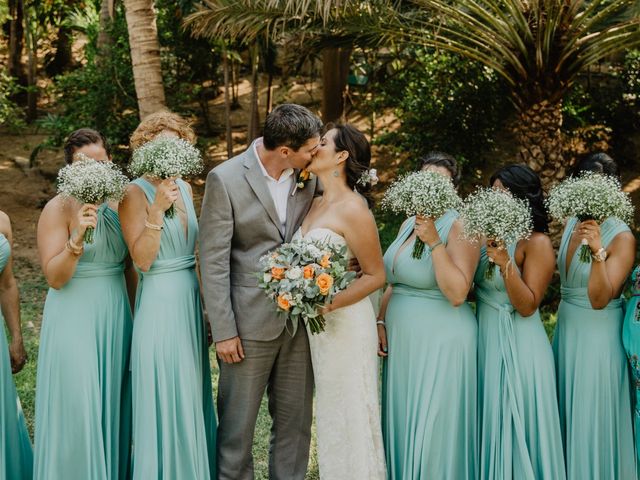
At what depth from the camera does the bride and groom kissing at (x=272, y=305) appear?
14.0ft

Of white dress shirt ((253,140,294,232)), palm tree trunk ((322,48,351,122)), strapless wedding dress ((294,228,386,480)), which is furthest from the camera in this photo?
palm tree trunk ((322,48,351,122))

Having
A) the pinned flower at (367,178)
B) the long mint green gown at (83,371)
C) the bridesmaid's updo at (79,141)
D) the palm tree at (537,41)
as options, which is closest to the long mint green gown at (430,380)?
the pinned flower at (367,178)

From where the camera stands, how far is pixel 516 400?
4.25m

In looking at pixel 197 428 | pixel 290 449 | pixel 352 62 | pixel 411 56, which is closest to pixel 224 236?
pixel 197 428

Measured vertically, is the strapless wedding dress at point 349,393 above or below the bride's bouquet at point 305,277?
below

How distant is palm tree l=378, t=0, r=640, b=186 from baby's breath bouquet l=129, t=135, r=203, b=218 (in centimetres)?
556

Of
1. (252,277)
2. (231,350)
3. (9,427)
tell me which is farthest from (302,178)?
(9,427)

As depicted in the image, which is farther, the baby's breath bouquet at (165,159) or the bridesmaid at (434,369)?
the bridesmaid at (434,369)

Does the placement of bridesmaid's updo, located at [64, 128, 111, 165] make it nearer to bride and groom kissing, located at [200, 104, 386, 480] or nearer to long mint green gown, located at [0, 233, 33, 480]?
long mint green gown, located at [0, 233, 33, 480]

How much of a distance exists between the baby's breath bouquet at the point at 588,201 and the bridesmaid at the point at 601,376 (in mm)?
246

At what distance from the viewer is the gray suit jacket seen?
426 centimetres

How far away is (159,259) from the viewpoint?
14.1 feet

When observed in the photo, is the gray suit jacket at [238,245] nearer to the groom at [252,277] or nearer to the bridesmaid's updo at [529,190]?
the groom at [252,277]

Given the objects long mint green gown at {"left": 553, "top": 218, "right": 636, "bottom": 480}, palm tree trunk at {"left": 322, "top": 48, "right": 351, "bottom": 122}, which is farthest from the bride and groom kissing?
palm tree trunk at {"left": 322, "top": 48, "right": 351, "bottom": 122}
